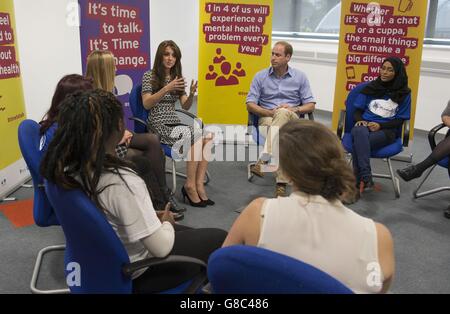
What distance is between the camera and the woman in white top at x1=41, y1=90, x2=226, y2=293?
4.58 feet

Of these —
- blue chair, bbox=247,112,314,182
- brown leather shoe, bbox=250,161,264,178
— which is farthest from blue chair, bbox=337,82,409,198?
brown leather shoe, bbox=250,161,264,178

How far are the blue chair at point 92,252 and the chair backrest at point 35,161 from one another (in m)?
0.70

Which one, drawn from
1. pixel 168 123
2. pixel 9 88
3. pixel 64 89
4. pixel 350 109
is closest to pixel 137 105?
pixel 168 123

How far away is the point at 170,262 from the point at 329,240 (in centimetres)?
59

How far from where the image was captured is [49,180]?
1372 millimetres

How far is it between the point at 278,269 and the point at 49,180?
0.82 meters

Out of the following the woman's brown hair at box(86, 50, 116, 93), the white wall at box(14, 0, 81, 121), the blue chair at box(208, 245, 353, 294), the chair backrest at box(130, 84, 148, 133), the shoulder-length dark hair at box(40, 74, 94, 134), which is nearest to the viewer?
the blue chair at box(208, 245, 353, 294)

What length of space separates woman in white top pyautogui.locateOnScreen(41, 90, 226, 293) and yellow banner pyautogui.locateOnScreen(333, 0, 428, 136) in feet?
11.8

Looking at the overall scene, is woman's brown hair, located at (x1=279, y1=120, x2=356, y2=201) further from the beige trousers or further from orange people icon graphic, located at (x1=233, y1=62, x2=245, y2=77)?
orange people icon graphic, located at (x1=233, y1=62, x2=245, y2=77)

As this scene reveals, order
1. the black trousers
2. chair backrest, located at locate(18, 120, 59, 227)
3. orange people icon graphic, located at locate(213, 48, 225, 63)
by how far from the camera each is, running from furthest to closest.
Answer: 1. orange people icon graphic, located at locate(213, 48, 225, 63)
2. chair backrest, located at locate(18, 120, 59, 227)
3. the black trousers

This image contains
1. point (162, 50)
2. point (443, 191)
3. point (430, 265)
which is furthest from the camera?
point (443, 191)

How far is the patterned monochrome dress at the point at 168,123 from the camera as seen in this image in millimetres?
3453
